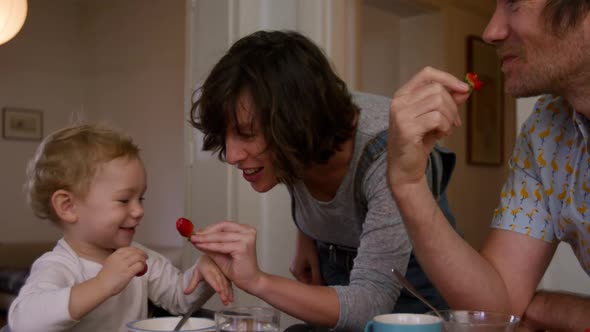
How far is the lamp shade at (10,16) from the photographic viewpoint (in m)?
2.48

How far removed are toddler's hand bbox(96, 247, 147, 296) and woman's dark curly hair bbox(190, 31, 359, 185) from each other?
0.30 metres

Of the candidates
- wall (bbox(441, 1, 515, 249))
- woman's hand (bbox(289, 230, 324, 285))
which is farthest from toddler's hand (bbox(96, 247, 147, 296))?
wall (bbox(441, 1, 515, 249))

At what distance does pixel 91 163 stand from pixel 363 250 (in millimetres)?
588

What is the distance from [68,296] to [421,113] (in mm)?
657

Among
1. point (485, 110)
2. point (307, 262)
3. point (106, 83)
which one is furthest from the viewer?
point (106, 83)

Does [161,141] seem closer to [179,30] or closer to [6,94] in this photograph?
[179,30]

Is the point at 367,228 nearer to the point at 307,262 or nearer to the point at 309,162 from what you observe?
the point at 309,162

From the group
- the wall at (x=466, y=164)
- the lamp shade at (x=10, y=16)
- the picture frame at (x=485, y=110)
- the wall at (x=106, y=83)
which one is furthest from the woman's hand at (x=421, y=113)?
the wall at (x=106, y=83)

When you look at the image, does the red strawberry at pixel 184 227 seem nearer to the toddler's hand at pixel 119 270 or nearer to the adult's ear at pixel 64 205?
the toddler's hand at pixel 119 270

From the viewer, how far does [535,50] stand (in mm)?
1166

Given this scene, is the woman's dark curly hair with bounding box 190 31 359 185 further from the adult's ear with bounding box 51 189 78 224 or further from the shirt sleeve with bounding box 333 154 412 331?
the adult's ear with bounding box 51 189 78 224

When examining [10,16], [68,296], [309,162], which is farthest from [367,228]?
[10,16]

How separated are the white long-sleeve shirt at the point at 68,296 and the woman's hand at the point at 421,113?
572 mm

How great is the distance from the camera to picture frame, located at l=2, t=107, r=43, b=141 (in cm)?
562
